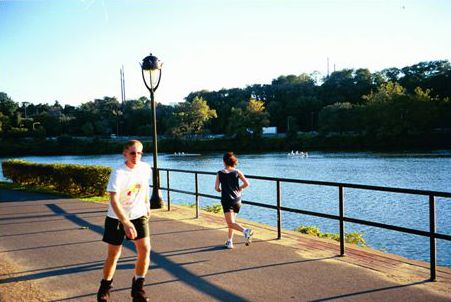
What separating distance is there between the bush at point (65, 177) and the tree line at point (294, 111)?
70442mm

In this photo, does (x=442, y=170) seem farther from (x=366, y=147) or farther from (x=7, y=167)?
(x=366, y=147)

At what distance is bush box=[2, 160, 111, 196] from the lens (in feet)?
47.7

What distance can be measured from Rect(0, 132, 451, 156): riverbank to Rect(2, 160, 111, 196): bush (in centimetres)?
6677

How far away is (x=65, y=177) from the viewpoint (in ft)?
52.3

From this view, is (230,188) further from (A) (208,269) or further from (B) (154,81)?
(B) (154,81)

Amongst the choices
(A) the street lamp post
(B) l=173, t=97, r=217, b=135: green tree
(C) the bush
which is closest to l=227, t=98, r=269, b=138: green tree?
(B) l=173, t=97, r=217, b=135: green tree

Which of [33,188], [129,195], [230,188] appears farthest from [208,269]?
[33,188]

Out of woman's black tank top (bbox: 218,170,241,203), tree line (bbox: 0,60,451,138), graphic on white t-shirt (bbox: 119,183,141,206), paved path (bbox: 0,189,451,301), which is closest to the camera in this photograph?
graphic on white t-shirt (bbox: 119,183,141,206)

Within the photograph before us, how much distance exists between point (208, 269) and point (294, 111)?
333 feet

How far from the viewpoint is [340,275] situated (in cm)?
530

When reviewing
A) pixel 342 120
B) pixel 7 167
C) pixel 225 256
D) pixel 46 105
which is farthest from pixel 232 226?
pixel 46 105

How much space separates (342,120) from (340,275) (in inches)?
3373

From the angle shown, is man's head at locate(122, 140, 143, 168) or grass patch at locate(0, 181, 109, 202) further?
grass patch at locate(0, 181, 109, 202)

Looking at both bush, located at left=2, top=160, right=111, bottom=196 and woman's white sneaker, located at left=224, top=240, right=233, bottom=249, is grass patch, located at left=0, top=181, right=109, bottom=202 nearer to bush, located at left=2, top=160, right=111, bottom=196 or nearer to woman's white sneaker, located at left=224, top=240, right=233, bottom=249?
bush, located at left=2, top=160, right=111, bottom=196
